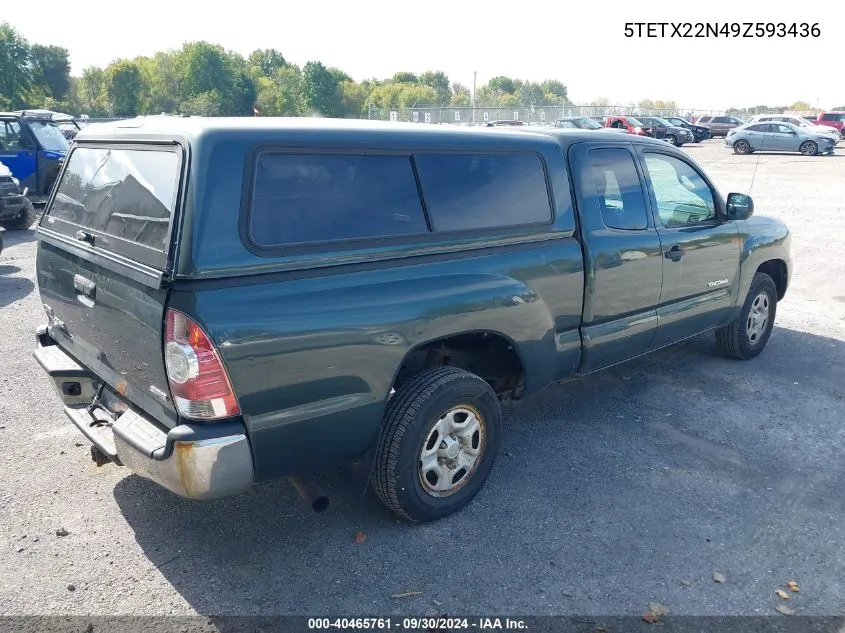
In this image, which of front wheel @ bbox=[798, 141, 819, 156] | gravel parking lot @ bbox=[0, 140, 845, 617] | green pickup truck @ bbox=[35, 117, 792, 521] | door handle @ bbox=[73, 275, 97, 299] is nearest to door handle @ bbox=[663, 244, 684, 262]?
green pickup truck @ bbox=[35, 117, 792, 521]

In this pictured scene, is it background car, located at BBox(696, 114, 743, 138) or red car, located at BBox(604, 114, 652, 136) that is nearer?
red car, located at BBox(604, 114, 652, 136)

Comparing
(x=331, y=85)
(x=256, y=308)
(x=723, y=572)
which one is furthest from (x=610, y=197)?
(x=331, y=85)

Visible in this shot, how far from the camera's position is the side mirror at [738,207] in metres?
5.15

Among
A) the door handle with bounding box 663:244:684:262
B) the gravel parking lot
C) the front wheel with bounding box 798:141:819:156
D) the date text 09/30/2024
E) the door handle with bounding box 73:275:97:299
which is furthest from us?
the front wheel with bounding box 798:141:819:156

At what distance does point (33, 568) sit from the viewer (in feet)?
10.2

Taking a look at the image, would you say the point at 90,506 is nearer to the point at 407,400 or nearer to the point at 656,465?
the point at 407,400

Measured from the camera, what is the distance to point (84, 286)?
3236 millimetres

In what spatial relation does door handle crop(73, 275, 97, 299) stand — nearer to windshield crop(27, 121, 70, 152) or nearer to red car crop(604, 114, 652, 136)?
windshield crop(27, 121, 70, 152)

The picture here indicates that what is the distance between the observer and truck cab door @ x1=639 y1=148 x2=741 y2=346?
15.6ft

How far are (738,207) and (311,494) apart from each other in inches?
155

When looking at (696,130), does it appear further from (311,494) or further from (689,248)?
(311,494)

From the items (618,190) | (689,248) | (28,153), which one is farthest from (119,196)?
(28,153)

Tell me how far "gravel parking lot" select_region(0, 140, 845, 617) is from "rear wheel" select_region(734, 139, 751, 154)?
3012cm

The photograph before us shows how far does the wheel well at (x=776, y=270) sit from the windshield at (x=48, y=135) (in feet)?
43.8
